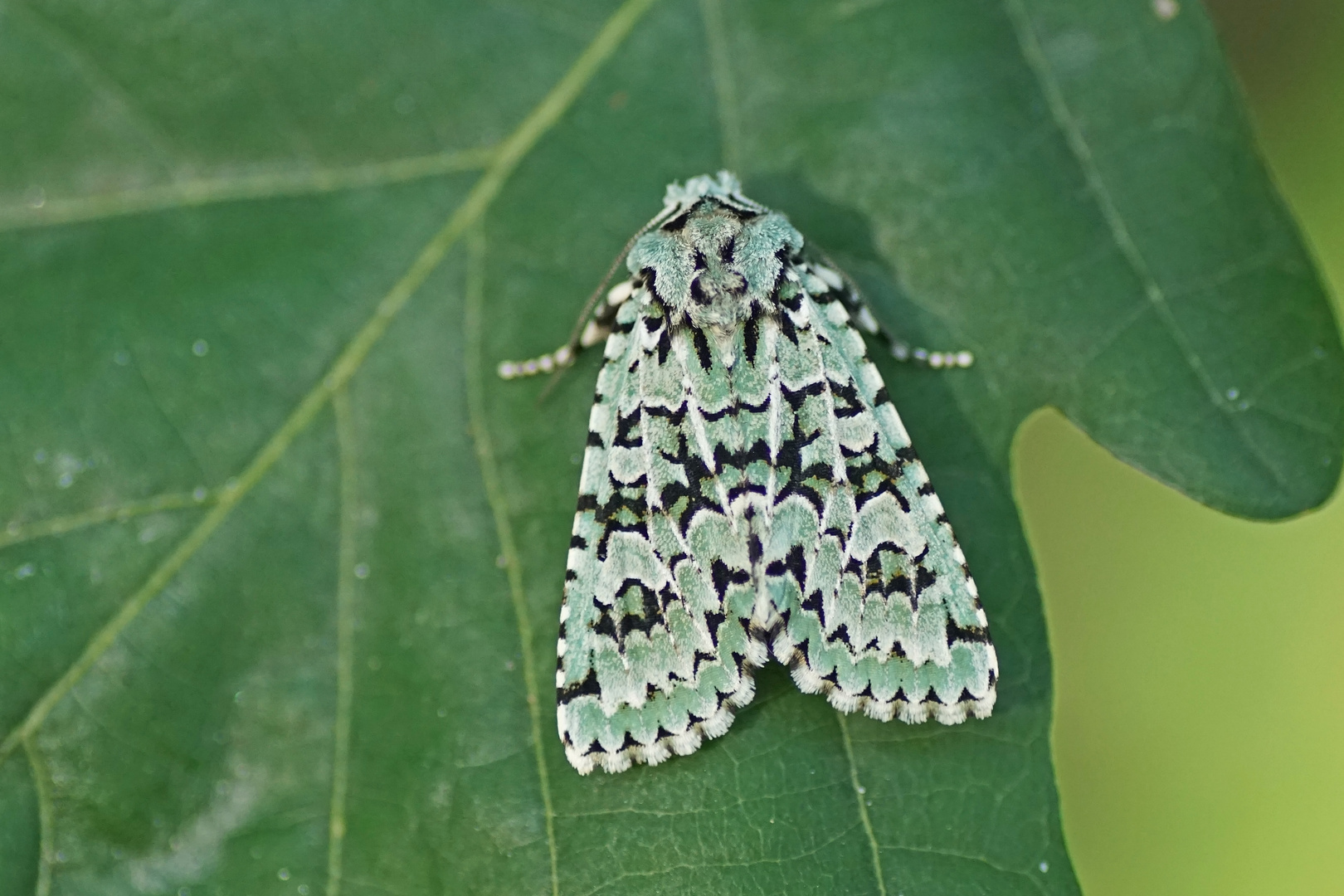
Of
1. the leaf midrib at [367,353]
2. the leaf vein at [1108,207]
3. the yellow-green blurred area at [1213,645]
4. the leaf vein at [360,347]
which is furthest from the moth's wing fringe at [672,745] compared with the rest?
the yellow-green blurred area at [1213,645]

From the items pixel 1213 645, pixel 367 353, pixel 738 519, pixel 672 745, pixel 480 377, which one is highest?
pixel 367 353

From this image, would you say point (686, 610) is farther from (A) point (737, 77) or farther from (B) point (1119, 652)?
(B) point (1119, 652)

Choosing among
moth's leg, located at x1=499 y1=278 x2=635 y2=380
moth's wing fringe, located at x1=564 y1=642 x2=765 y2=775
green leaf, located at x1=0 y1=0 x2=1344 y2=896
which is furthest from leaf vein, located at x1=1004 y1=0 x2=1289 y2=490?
moth's wing fringe, located at x1=564 y1=642 x2=765 y2=775

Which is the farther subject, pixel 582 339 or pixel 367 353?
pixel 582 339

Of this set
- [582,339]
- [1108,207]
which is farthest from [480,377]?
[1108,207]

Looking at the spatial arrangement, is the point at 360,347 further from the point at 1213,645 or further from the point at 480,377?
the point at 1213,645

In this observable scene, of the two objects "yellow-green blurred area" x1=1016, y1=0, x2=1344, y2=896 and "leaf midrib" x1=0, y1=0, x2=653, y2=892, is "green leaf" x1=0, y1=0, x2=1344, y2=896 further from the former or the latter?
"yellow-green blurred area" x1=1016, y1=0, x2=1344, y2=896
